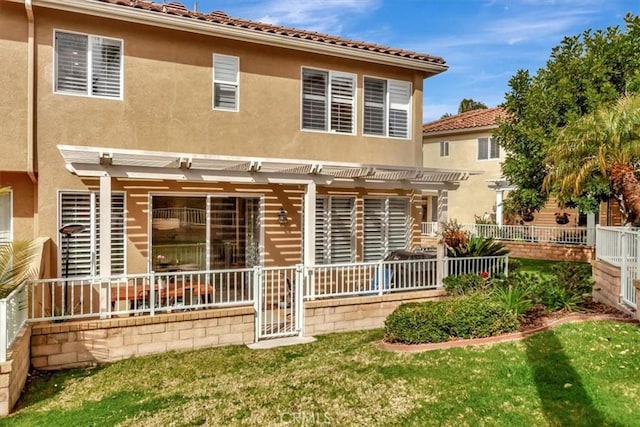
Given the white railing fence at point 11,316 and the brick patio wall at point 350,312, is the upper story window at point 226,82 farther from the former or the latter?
the white railing fence at point 11,316

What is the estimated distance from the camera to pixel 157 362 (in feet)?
31.1

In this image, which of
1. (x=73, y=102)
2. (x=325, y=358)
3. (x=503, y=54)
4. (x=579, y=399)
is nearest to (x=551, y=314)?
(x=579, y=399)

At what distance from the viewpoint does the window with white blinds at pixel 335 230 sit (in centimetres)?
1505

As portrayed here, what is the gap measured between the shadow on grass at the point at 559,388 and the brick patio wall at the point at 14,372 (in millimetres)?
7575

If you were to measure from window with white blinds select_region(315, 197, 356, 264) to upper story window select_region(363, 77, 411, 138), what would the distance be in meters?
2.59

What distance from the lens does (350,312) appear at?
1210 centimetres

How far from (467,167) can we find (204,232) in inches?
917

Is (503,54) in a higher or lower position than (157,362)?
higher

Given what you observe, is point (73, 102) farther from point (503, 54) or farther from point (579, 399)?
point (503, 54)

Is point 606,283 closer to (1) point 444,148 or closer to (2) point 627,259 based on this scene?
(2) point 627,259

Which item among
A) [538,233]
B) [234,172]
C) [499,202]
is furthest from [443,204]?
[499,202]

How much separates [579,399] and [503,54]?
82.0ft

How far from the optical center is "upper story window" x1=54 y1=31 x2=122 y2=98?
11750 mm

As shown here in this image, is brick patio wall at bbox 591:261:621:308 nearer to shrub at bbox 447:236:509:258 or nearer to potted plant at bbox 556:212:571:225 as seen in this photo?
shrub at bbox 447:236:509:258
